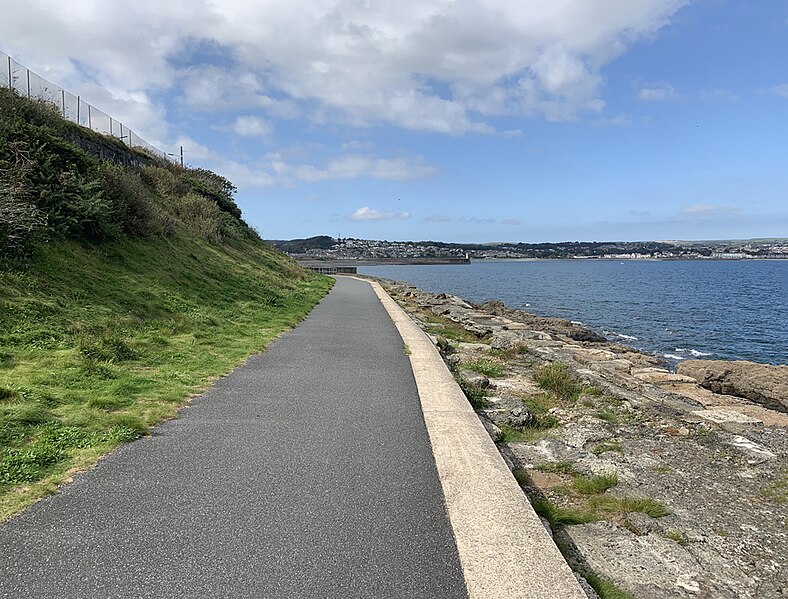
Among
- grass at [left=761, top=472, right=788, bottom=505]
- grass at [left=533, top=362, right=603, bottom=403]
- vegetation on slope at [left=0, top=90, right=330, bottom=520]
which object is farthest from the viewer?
grass at [left=533, top=362, right=603, bottom=403]

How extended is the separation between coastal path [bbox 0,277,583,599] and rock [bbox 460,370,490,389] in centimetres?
254

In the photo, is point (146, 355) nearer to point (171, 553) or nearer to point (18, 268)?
point (18, 268)

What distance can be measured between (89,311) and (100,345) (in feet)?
7.72

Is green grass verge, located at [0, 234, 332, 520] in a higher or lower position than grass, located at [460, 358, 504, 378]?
higher

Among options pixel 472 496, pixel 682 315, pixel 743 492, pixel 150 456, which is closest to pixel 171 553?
pixel 150 456

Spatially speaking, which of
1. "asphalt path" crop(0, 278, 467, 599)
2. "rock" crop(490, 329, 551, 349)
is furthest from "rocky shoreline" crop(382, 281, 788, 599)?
"rock" crop(490, 329, 551, 349)

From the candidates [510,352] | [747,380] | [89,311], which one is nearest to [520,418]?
[510,352]

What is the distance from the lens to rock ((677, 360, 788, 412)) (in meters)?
12.1

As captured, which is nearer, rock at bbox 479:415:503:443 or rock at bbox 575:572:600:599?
rock at bbox 575:572:600:599

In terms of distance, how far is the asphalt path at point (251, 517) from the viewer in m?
2.97

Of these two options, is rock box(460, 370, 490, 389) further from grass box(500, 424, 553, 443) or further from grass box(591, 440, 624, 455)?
grass box(591, 440, 624, 455)

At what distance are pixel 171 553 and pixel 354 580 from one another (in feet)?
3.53

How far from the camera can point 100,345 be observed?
26.9 ft

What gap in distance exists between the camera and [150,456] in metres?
4.73
